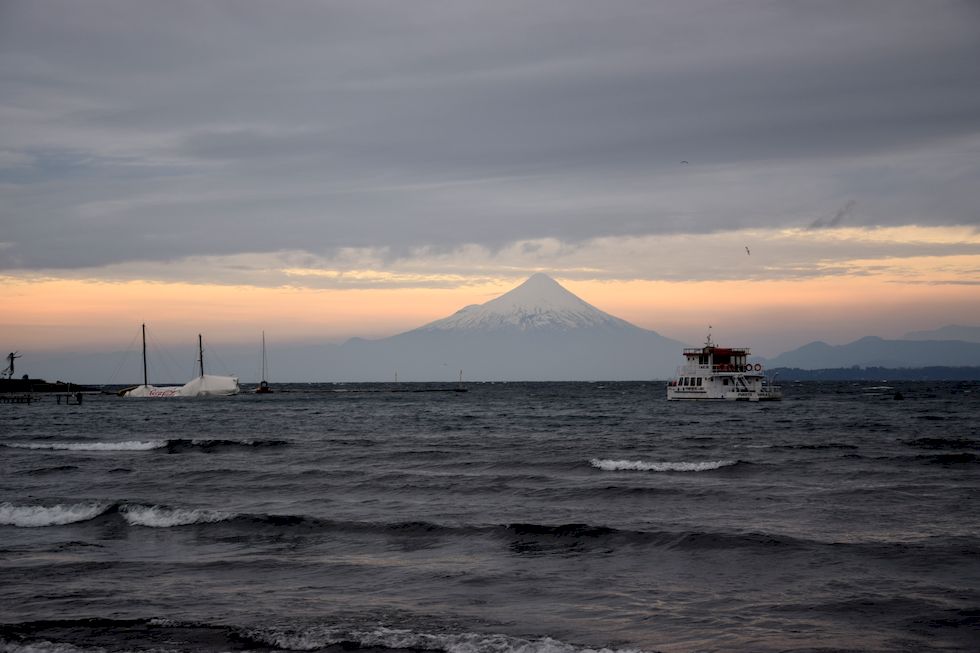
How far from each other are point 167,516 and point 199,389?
4947 inches

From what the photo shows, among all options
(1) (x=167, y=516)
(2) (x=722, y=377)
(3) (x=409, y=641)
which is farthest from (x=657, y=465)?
(2) (x=722, y=377)

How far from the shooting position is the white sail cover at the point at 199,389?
14250cm

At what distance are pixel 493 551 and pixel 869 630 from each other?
9057mm

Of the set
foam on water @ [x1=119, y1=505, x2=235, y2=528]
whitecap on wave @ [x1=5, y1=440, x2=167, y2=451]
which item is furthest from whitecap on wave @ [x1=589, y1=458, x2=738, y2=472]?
whitecap on wave @ [x1=5, y1=440, x2=167, y2=451]

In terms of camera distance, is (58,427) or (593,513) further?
(58,427)

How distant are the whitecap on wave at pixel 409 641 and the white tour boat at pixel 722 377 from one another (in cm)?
8572

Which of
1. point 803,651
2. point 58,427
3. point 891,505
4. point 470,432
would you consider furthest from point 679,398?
point 803,651

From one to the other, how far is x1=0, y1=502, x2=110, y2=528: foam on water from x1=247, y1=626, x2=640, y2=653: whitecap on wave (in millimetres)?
14070

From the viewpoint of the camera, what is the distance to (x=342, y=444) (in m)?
51.2

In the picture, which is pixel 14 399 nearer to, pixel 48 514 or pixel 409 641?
pixel 48 514

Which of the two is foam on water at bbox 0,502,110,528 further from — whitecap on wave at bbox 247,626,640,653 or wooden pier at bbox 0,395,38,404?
wooden pier at bbox 0,395,38,404

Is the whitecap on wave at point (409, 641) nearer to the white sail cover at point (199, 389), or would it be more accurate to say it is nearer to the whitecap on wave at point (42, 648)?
the whitecap on wave at point (42, 648)

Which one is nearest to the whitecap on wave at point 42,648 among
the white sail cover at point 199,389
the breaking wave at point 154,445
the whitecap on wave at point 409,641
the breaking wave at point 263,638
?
the breaking wave at point 263,638

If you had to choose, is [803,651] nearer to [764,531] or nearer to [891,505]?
[764,531]
